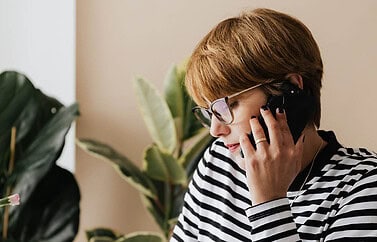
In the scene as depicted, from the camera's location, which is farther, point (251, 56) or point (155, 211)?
point (155, 211)

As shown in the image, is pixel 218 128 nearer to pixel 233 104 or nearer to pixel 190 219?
→ pixel 233 104

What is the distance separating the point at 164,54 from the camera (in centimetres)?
227

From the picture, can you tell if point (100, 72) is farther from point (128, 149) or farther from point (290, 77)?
point (290, 77)

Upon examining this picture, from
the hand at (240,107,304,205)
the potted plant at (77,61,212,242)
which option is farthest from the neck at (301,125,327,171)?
the potted plant at (77,61,212,242)

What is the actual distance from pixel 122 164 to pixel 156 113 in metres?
0.16

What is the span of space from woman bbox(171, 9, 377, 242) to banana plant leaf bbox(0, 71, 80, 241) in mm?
774

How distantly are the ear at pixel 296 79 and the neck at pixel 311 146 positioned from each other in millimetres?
106

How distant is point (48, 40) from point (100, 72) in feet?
0.54

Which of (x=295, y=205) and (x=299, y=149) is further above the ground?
(x=299, y=149)

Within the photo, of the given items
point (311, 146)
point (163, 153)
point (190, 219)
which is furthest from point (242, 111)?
point (163, 153)

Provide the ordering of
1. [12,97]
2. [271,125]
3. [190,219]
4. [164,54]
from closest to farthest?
[271,125]
[190,219]
[12,97]
[164,54]

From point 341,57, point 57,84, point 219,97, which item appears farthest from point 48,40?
point 219,97

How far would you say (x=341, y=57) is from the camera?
224cm

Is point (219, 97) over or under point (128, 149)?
over
